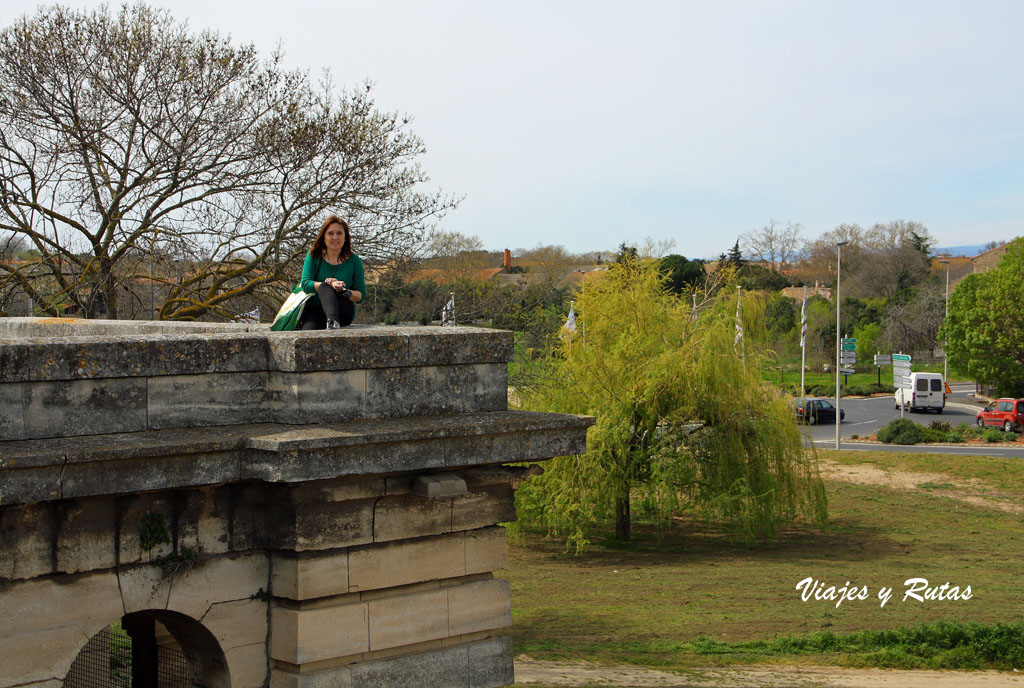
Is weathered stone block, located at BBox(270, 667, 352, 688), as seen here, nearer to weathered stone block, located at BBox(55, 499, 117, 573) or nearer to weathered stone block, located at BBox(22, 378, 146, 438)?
weathered stone block, located at BBox(55, 499, 117, 573)

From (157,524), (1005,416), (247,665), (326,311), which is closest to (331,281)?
(326,311)

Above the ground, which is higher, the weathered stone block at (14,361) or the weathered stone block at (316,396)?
the weathered stone block at (14,361)

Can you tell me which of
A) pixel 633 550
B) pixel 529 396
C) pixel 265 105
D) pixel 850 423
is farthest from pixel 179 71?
pixel 850 423

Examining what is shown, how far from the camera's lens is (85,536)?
5375 millimetres

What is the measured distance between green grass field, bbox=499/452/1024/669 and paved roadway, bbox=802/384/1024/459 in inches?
243

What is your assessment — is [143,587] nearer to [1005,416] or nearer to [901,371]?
[901,371]

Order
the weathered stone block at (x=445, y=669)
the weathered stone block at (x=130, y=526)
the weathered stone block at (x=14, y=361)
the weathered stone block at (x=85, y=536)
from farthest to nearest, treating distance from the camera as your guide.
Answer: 1. the weathered stone block at (x=445, y=669)
2. the weathered stone block at (x=130, y=526)
3. the weathered stone block at (x=85, y=536)
4. the weathered stone block at (x=14, y=361)

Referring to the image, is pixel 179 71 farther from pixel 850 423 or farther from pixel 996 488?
pixel 850 423

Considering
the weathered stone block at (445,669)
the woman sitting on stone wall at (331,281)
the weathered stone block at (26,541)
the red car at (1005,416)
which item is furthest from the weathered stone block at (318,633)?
the red car at (1005,416)

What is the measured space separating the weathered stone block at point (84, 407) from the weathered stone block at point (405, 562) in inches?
57.3

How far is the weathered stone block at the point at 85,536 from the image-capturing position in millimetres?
5312

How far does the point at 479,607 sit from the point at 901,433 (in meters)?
35.3

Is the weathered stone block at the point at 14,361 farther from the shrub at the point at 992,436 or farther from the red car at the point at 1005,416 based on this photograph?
the red car at the point at 1005,416

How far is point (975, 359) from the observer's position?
159 ft
